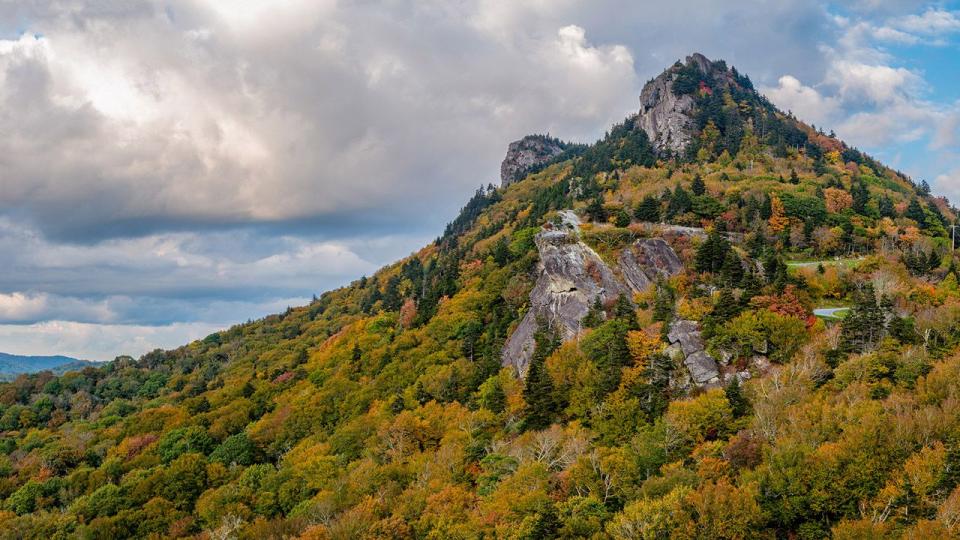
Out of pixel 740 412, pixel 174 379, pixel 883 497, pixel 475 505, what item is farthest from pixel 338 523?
pixel 174 379

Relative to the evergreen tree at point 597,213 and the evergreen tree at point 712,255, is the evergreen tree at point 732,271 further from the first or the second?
the evergreen tree at point 597,213

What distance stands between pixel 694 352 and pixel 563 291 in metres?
26.6

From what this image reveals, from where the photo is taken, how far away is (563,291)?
298 feet

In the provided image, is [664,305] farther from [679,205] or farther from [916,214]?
[916,214]

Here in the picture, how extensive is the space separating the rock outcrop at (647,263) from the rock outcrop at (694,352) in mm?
16199

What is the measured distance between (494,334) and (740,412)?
155ft

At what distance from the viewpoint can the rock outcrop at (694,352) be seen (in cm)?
6600

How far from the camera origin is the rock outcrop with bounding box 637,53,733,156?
173 meters

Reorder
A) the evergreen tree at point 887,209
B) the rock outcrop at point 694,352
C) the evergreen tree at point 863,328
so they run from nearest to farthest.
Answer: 1. the evergreen tree at point 863,328
2. the rock outcrop at point 694,352
3. the evergreen tree at point 887,209

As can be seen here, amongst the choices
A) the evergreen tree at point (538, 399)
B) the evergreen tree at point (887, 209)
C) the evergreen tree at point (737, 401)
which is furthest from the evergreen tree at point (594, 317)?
the evergreen tree at point (887, 209)

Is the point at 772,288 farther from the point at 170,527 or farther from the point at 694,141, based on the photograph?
the point at 694,141

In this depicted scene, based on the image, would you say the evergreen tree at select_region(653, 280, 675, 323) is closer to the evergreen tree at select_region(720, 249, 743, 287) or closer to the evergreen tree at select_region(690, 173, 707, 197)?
the evergreen tree at select_region(720, 249, 743, 287)

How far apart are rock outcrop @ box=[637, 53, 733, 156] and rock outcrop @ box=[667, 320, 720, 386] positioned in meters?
111

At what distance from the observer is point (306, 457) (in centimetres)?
8681
